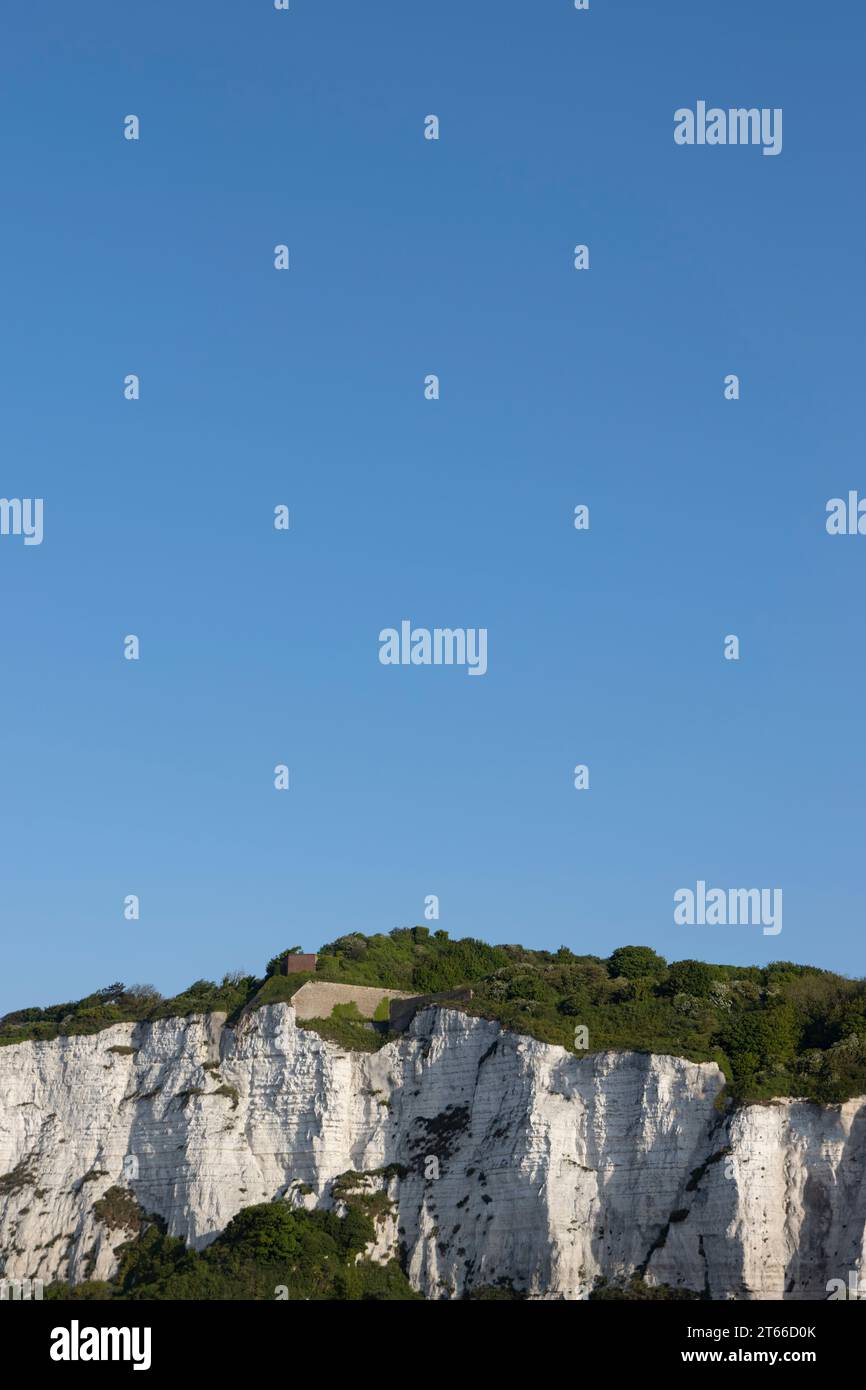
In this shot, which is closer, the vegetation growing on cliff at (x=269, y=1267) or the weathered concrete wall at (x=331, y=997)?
the vegetation growing on cliff at (x=269, y=1267)

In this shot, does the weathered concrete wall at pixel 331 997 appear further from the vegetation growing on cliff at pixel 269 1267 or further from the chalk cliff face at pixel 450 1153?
the vegetation growing on cliff at pixel 269 1267

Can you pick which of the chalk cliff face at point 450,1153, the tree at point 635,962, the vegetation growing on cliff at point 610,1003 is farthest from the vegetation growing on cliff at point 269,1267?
the tree at point 635,962

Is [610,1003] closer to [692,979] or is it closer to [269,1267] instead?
[692,979]

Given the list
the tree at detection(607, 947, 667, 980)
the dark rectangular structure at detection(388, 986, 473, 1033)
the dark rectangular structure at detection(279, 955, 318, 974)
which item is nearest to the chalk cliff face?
the dark rectangular structure at detection(388, 986, 473, 1033)

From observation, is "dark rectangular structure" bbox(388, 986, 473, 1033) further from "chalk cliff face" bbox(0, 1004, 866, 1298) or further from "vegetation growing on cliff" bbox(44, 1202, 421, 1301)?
"vegetation growing on cliff" bbox(44, 1202, 421, 1301)
